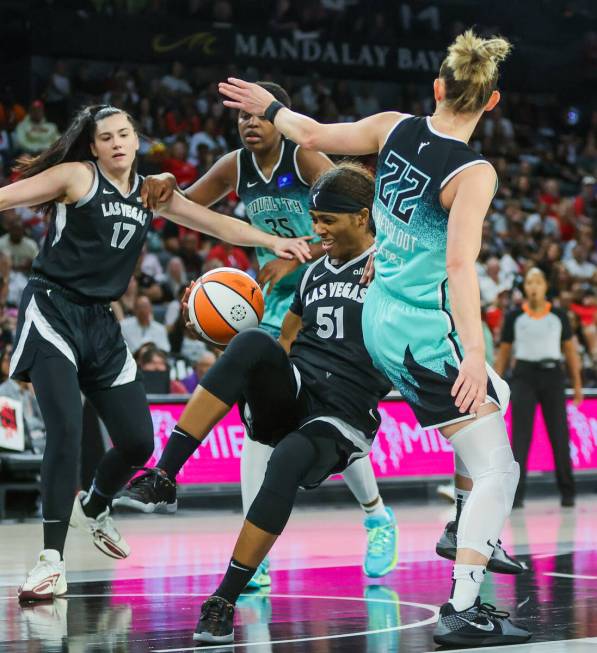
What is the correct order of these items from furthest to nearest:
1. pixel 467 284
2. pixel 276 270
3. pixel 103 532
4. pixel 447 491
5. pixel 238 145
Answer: pixel 238 145
pixel 447 491
pixel 103 532
pixel 276 270
pixel 467 284

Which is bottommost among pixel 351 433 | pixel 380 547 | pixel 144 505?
pixel 380 547

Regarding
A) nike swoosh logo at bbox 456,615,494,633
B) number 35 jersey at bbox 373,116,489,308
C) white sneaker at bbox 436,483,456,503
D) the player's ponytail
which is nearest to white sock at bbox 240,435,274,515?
number 35 jersey at bbox 373,116,489,308

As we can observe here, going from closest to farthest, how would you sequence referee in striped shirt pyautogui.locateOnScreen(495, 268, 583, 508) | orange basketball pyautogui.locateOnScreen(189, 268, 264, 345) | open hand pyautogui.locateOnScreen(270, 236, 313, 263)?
1. orange basketball pyautogui.locateOnScreen(189, 268, 264, 345)
2. open hand pyautogui.locateOnScreen(270, 236, 313, 263)
3. referee in striped shirt pyautogui.locateOnScreen(495, 268, 583, 508)

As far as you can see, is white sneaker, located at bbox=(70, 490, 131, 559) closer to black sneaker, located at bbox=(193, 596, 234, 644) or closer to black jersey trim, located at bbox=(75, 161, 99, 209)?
black jersey trim, located at bbox=(75, 161, 99, 209)

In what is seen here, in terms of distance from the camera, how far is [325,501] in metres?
11.5

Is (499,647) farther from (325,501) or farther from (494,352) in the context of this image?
(494,352)

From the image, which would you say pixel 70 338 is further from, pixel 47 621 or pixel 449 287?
pixel 449 287

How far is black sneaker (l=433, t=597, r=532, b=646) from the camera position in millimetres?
4219

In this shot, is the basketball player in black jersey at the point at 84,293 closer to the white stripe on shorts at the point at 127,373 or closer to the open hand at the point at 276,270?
the white stripe on shorts at the point at 127,373

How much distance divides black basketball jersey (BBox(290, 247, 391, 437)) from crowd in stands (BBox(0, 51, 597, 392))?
5918 millimetres

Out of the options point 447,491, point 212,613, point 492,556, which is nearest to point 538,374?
point 447,491

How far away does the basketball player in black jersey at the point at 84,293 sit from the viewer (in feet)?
18.3

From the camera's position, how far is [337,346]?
527 centimetres

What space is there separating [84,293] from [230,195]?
10.7m
